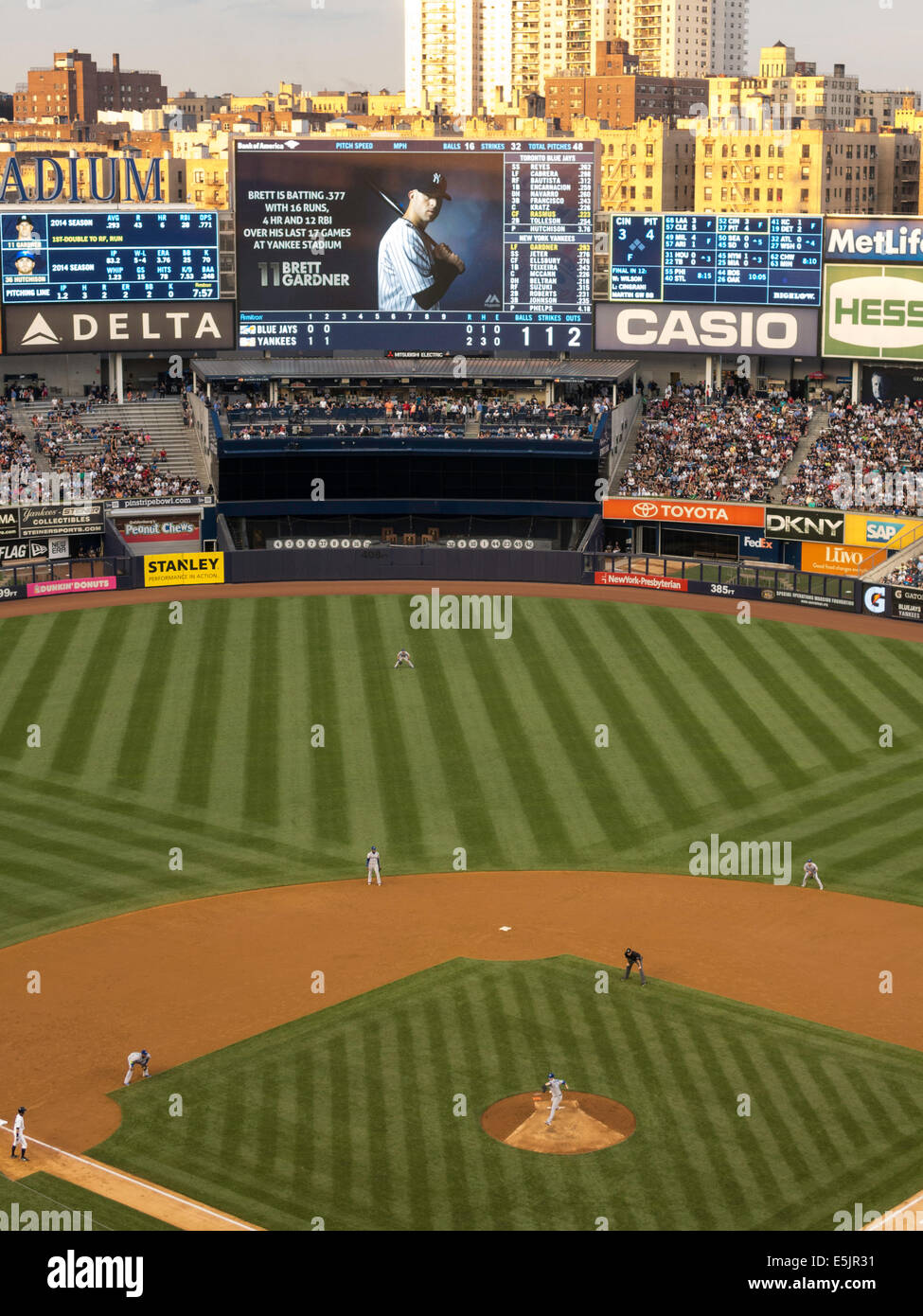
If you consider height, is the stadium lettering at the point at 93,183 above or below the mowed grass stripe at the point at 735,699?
above

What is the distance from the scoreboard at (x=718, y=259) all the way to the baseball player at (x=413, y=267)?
7.90 metres

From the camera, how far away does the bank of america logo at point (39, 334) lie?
76562mm

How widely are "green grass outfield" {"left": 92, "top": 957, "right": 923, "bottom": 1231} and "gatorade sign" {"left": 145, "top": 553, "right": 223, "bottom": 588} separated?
37579 millimetres

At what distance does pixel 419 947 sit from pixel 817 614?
32593 millimetres

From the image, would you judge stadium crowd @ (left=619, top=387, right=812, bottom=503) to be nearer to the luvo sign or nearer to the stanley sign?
the luvo sign

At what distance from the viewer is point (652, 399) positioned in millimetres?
81812

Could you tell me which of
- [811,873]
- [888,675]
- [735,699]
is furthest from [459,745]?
[888,675]

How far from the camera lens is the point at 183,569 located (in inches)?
2763

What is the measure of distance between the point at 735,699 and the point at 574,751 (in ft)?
24.5

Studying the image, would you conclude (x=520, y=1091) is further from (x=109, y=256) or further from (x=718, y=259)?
(x=109, y=256)

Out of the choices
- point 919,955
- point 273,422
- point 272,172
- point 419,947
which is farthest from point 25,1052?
point 272,172

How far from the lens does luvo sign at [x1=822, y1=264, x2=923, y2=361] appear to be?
74.3 meters

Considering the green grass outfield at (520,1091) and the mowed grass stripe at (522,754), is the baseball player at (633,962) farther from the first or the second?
the mowed grass stripe at (522,754)

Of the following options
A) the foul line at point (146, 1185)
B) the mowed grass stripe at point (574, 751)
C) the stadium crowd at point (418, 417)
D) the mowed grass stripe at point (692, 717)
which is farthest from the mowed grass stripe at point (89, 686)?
the foul line at point (146, 1185)
